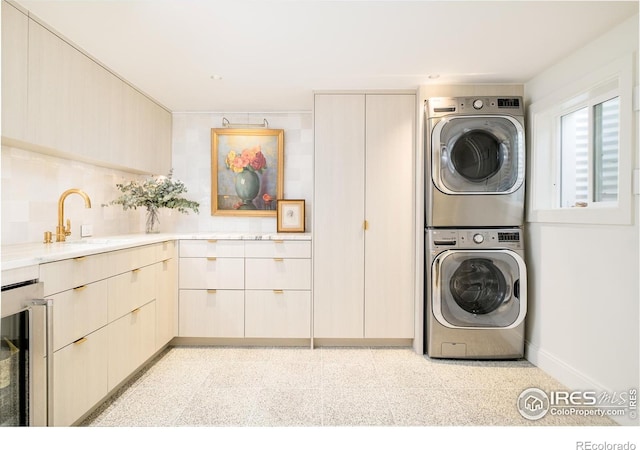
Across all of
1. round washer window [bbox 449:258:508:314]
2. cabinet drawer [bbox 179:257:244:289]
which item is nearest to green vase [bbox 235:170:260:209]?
cabinet drawer [bbox 179:257:244:289]

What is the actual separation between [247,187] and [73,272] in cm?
198

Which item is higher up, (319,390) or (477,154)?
(477,154)

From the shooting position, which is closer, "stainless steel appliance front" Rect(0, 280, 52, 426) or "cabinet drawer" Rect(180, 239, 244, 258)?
"stainless steel appliance front" Rect(0, 280, 52, 426)

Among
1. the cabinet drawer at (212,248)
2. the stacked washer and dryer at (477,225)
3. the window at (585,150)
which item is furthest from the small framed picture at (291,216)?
the window at (585,150)

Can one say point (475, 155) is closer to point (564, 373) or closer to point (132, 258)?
point (564, 373)

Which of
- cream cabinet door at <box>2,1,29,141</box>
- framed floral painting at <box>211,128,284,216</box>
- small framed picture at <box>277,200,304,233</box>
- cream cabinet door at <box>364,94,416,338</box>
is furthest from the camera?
framed floral painting at <box>211,128,284,216</box>

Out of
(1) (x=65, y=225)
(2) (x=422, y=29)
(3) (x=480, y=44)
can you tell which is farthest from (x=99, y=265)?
(3) (x=480, y=44)

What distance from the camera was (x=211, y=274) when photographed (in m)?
2.99

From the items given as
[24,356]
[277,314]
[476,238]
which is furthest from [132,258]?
[476,238]

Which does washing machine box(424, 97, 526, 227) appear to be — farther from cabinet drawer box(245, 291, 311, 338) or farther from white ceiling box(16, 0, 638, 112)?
cabinet drawer box(245, 291, 311, 338)

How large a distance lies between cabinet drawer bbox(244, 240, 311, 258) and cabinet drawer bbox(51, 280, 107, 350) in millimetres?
1186

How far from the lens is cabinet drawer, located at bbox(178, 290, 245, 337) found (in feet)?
9.78

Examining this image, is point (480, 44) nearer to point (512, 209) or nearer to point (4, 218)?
point (512, 209)
